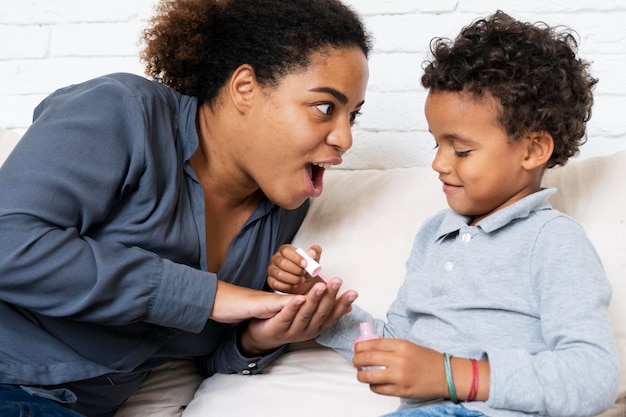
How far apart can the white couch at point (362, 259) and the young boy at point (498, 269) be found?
81 millimetres

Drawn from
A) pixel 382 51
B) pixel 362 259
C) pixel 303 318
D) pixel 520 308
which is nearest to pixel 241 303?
pixel 303 318

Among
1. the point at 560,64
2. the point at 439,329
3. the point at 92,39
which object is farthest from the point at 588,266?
the point at 92,39

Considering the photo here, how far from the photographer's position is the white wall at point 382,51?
161 centimetres

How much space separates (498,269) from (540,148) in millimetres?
213

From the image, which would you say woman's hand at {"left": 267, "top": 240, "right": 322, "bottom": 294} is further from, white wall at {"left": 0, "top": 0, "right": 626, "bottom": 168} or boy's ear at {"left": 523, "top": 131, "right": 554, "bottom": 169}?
white wall at {"left": 0, "top": 0, "right": 626, "bottom": 168}

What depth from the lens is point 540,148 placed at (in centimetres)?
119

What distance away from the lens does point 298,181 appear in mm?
1329

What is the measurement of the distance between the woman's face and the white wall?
42 centimetres

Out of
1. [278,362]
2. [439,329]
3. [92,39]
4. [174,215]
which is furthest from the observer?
[92,39]

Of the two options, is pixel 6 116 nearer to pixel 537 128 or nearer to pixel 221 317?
pixel 221 317

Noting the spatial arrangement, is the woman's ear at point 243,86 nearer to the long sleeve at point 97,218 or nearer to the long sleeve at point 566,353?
the long sleeve at point 97,218

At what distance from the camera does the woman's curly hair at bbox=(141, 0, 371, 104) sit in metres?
1.30

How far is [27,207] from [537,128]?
750mm

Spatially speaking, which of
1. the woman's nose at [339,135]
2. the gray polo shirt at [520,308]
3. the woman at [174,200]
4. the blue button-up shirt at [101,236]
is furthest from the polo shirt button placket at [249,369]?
the woman's nose at [339,135]
